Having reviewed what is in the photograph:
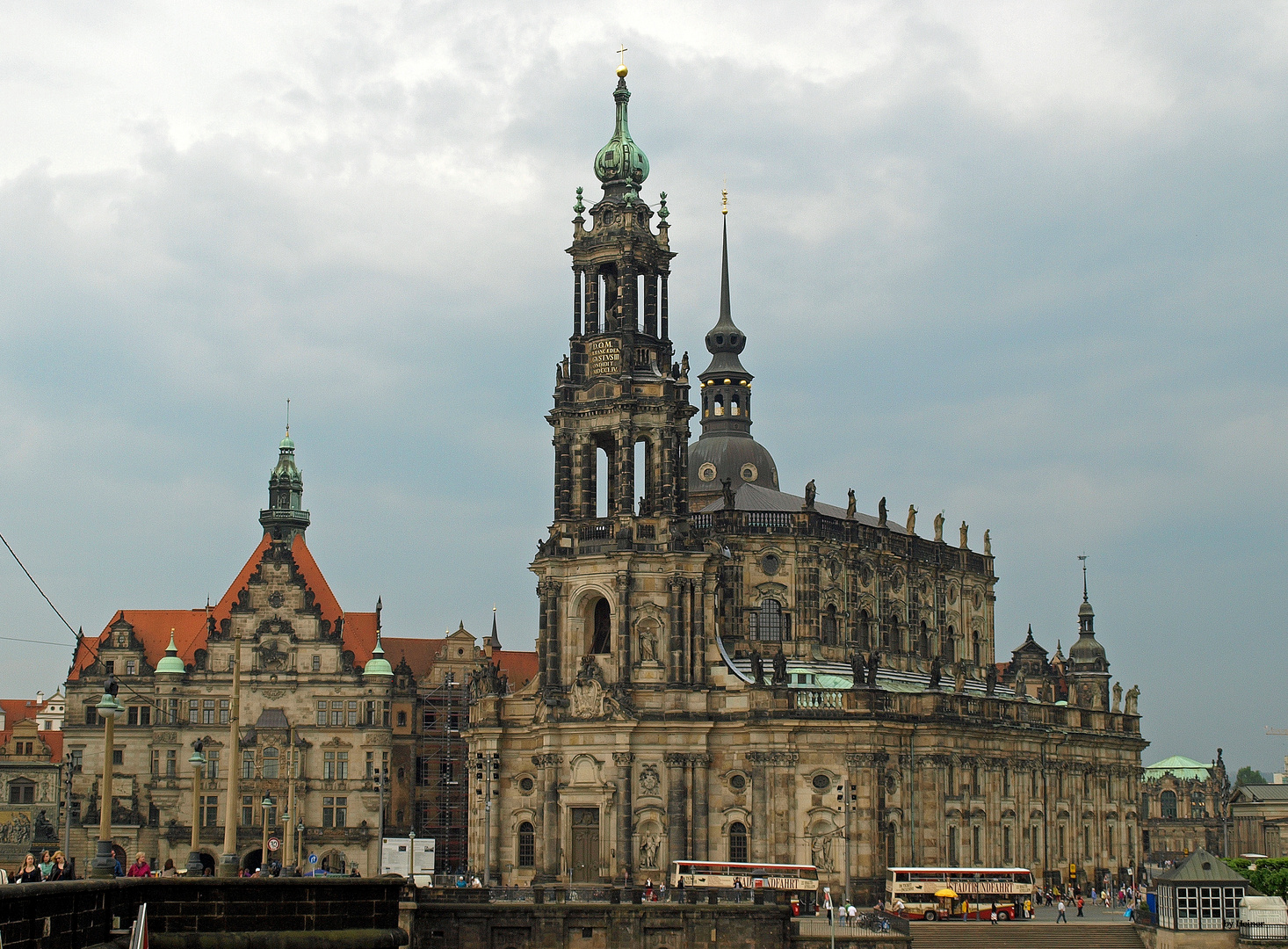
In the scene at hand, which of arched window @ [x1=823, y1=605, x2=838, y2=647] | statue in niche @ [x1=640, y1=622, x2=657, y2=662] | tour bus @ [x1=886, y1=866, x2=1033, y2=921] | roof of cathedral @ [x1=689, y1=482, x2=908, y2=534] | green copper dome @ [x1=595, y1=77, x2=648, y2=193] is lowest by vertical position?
tour bus @ [x1=886, y1=866, x2=1033, y2=921]

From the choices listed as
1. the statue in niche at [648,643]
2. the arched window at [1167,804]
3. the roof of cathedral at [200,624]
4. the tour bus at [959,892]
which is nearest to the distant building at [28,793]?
the roof of cathedral at [200,624]

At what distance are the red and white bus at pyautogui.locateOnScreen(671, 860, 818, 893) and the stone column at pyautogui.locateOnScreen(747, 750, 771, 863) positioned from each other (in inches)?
38.6

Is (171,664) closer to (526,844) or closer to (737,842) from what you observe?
(526,844)

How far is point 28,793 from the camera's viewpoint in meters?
115

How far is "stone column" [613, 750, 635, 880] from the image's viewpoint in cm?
8269

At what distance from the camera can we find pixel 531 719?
88.4 m

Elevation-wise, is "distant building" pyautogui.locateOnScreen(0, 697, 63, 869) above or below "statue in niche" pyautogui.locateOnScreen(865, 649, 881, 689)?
below

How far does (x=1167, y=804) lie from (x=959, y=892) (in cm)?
11436

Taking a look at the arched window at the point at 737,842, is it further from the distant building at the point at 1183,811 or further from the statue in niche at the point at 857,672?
the distant building at the point at 1183,811

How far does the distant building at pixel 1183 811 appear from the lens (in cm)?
17100

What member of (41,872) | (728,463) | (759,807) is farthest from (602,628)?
(41,872)

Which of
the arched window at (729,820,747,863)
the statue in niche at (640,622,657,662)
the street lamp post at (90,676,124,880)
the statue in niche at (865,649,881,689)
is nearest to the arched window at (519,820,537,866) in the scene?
the arched window at (729,820,747,863)

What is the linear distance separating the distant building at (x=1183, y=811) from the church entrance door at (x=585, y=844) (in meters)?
94.4

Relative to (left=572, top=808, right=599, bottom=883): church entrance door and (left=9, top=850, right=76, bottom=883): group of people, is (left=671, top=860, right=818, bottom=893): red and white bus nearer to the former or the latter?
(left=572, top=808, right=599, bottom=883): church entrance door
